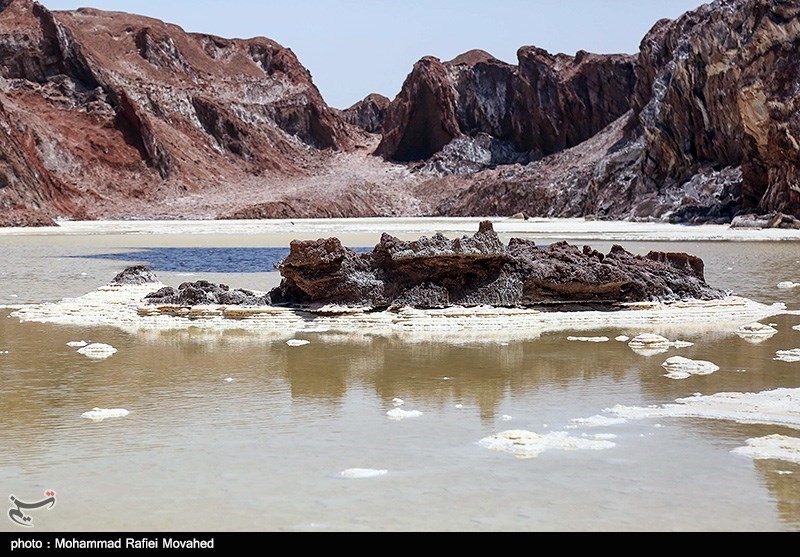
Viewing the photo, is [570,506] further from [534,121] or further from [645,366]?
[534,121]

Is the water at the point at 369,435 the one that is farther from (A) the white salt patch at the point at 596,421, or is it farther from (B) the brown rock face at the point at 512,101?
(B) the brown rock face at the point at 512,101

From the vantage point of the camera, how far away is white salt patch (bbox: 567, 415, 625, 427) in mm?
7289

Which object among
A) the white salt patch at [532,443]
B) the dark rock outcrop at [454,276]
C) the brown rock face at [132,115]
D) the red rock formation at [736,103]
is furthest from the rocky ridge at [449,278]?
the brown rock face at [132,115]

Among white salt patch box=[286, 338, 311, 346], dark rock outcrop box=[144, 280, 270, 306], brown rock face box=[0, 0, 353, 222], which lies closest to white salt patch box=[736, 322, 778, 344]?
white salt patch box=[286, 338, 311, 346]

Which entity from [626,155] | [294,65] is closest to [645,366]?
[626,155]

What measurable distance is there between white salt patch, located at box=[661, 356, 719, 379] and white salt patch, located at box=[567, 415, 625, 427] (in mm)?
1818

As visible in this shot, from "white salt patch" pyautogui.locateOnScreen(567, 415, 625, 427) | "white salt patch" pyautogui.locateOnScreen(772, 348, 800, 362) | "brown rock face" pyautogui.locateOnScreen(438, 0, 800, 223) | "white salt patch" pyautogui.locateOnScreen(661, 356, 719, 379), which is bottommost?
"white salt patch" pyautogui.locateOnScreen(772, 348, 800, 362)

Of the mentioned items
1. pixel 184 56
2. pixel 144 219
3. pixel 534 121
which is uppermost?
Answer: pixel 184 56

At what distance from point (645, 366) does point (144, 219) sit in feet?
205

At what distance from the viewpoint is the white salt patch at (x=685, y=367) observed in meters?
9.20

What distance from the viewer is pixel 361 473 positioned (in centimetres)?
604

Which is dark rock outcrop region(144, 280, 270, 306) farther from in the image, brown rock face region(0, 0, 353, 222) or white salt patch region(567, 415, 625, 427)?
brown rock face region(0, 0, 353, 222)

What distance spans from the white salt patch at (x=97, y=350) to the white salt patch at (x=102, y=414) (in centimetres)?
278
